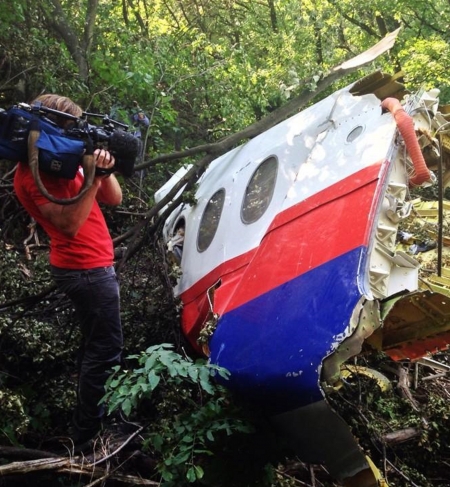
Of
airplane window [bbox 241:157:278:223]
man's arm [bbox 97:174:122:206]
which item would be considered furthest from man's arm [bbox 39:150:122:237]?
airplane window [bbox 241:157:278:223]

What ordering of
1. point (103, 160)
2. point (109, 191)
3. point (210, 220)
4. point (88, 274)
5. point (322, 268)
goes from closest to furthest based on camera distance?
point (322, 268) < point (103, 160) < point (88, 274) < point (109, 191) < point (210, 220)

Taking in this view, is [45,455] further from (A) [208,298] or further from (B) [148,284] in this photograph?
(B) [148,284]

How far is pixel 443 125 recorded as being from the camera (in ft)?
11.7

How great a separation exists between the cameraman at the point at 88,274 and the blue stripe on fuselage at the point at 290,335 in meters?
0.66

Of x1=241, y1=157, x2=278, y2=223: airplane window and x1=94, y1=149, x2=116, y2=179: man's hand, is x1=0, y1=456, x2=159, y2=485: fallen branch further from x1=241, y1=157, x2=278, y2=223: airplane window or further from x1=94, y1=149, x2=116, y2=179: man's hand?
x1=241, y1=157, x2=278, y2=223: airplane window

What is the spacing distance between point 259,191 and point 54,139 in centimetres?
148

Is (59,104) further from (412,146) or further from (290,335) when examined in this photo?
(412,146)

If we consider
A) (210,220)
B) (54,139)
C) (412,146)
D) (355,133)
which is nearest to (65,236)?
(54,139)

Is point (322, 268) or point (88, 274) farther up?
point (88, 274)

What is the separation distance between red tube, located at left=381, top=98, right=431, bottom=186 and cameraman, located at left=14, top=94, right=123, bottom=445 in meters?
1.61

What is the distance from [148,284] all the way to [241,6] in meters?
11.5

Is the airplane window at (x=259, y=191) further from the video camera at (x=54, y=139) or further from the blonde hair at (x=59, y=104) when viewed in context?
the blonde hair at (x=59, y=104)

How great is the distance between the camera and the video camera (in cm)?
294

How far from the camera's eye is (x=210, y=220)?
4.40 meters
